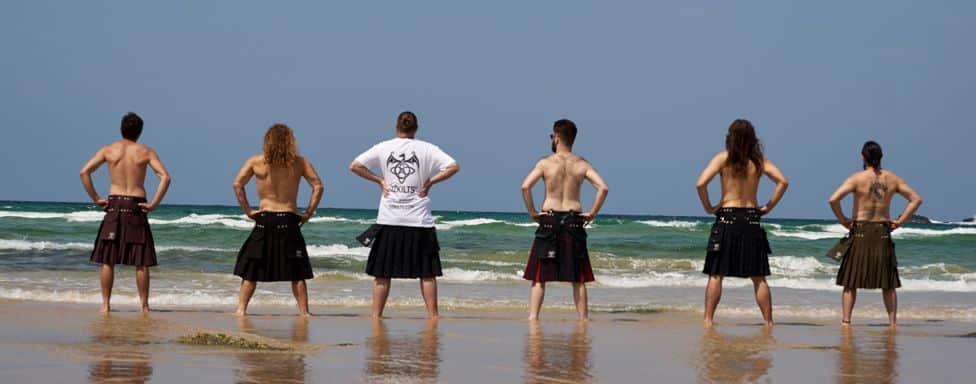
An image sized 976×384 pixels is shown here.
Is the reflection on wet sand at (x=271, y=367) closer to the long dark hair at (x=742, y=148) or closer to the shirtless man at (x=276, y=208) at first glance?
the shirtless man at (x=276, y=208)

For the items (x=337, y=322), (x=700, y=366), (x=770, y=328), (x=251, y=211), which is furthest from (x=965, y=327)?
(x=251, y=211)

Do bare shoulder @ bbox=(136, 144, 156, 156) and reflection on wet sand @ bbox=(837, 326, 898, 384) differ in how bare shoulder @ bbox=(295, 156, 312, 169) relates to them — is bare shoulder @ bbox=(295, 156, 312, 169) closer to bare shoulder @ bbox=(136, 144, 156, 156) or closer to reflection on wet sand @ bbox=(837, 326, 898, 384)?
bare shoulder @ bbox=(136, 144, 156, 156)

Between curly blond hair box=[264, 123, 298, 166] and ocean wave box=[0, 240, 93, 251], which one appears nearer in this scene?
curly blond hair box=[264, 123, 298, 166]

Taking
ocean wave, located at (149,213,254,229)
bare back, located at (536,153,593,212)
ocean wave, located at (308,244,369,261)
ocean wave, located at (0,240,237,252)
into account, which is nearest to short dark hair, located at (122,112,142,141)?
bare back, located at (536,153,593,212)

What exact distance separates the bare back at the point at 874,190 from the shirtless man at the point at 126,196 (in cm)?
547

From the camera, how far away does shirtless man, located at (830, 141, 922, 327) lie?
9.31m

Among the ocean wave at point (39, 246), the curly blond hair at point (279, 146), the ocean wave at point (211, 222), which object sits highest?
the curly blond hair at point (279, 146)

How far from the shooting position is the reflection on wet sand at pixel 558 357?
573 cm

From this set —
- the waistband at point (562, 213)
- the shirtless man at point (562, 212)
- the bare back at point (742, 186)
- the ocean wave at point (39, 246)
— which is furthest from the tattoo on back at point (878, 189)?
the ocean wave at point (39, 246)

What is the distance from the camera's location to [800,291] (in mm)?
14836

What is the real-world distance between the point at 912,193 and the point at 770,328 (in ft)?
5.76

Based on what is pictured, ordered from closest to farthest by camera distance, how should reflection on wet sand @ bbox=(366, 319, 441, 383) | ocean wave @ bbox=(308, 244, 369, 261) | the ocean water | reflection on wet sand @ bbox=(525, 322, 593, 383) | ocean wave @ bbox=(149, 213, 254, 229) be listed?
reflection on wet sand @ bbox=(366, 319, 441, 383) < reflection on wet sand @ bbox=(525, 322, 593, 383) < the ocean water < ocean wave @ bbox=(308, 244, 369, 261) < ocean wave @ bbox=(149, 213, 254, 229)

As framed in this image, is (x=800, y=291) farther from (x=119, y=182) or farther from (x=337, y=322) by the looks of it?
(x=119, y=182)

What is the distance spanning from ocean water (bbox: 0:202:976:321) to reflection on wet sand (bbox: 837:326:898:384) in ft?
8.96
